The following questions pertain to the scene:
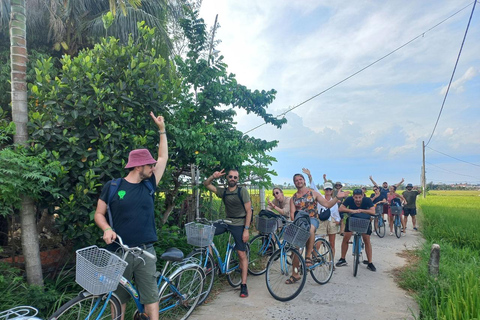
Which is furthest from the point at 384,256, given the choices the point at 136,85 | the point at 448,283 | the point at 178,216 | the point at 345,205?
the point at 136,85

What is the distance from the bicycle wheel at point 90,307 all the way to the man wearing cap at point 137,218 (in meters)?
0.12

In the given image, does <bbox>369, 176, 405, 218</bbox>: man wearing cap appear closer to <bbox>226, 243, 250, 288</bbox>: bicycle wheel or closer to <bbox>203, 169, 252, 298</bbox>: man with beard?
<bbox>226, 243, 250, 288</bbox>: bicycle wheel

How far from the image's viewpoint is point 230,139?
5.38 m

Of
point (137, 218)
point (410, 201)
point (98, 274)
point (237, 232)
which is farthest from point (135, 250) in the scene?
point (410, 201)

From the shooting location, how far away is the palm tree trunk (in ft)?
11.5

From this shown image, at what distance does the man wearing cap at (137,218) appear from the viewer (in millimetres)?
2875

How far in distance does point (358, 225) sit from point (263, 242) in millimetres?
1853

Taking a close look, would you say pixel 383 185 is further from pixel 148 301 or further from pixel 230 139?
pixel 148 301

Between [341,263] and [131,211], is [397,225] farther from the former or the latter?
[131,211]

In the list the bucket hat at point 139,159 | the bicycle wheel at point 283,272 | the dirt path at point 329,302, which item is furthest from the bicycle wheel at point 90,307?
the bicycle wheel at point 283,272

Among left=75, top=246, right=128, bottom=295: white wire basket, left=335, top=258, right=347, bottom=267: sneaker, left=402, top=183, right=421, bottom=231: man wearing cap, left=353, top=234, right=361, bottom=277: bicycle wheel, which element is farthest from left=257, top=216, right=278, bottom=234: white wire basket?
left=402, top=183, right=421, bottom=231: man wearing cap

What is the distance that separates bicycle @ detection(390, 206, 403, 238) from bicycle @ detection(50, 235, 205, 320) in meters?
8.66

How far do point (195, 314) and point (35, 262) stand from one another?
2.06 m

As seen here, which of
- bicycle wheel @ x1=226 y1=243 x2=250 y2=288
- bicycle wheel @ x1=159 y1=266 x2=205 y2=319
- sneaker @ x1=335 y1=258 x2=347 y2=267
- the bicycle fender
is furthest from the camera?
sneaker @ x1=335 y1=258 x2=347 y2=267
